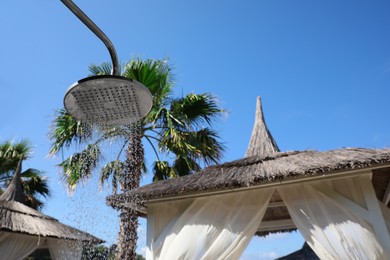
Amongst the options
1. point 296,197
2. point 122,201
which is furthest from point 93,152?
point 296,197

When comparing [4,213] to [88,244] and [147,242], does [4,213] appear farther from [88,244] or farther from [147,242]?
[147,242]

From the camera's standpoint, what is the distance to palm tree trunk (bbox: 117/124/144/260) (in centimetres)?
471

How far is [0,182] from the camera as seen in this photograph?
912 cm

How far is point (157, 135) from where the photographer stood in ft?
21.4

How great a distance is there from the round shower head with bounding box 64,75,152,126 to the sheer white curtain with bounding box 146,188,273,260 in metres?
1.70

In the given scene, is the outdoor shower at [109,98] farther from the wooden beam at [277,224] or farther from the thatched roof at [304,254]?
the thatched roof at [304,254]

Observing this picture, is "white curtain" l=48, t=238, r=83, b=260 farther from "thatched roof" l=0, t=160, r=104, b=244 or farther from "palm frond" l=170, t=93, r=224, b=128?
"palm frond" l=170, t=93, r=224, b=128

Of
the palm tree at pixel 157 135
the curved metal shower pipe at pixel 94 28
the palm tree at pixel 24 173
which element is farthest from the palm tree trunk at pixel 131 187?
the palm tree at pixel 24 173

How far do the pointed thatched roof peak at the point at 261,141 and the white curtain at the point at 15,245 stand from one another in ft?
15.8

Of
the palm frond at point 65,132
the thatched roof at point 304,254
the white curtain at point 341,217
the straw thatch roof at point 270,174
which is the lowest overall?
the thatched roof at point 304,254

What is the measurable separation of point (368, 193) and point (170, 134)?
4.01m

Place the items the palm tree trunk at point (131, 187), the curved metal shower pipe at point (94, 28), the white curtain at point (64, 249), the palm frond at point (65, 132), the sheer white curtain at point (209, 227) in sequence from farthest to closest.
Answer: the white curtain at point (64, 249) < the palm frond at point (65, 132) < the palm tree trunk at point (131, 187) < the sheer white curtain at point (209, 227) < the curved metal shower pipe at point (94, 28)

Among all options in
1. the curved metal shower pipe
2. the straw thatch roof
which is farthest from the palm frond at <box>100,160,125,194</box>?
the curved metal shower pipe

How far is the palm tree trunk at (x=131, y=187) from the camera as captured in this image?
15.4 ft
